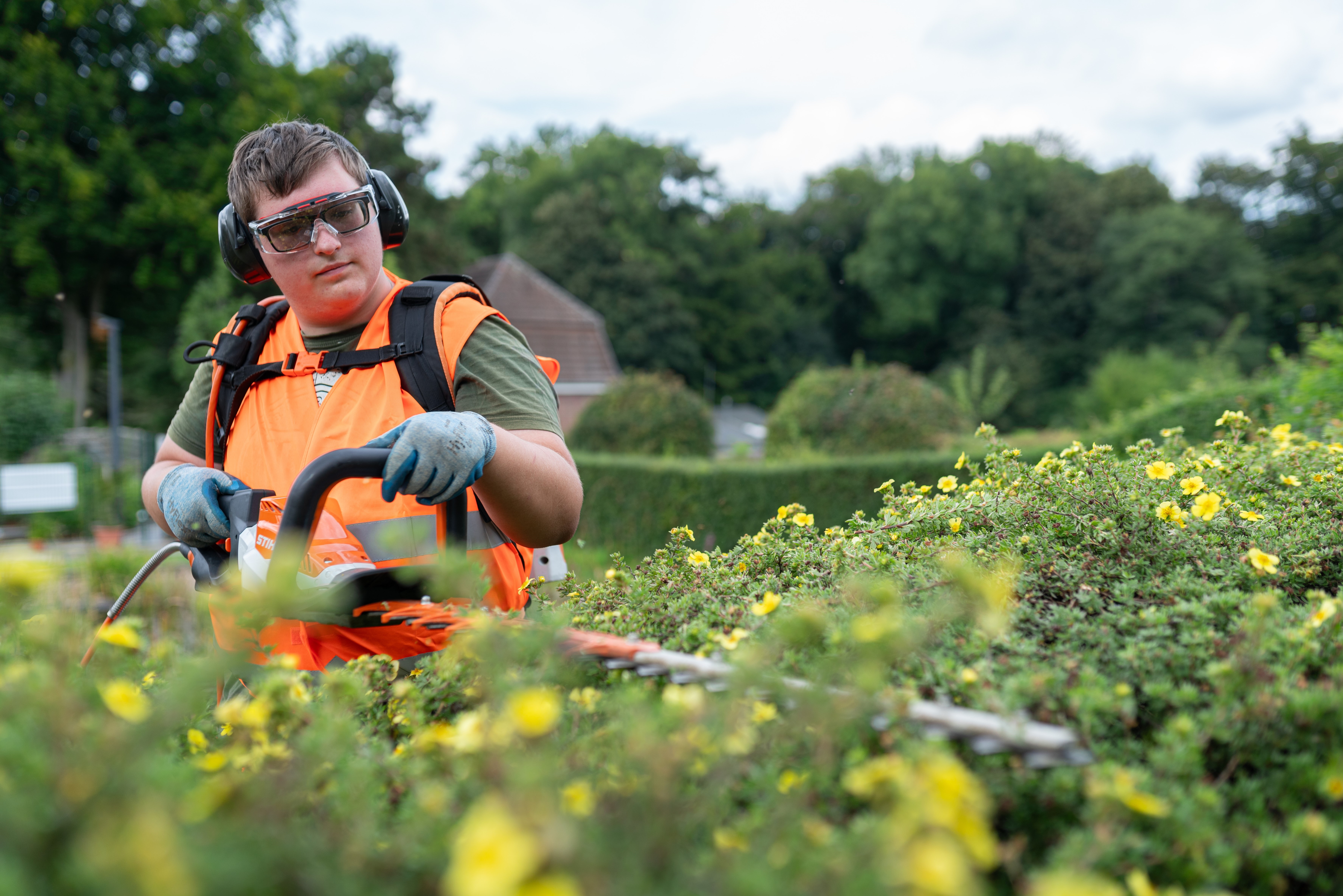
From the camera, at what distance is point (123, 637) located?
3.02 ft

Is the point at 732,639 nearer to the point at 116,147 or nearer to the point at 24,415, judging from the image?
the point at 24,415

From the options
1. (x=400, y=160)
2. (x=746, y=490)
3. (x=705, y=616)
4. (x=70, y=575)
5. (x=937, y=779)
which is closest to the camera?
(x=937, y=779)

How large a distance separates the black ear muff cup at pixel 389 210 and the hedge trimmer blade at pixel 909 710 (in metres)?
1.57

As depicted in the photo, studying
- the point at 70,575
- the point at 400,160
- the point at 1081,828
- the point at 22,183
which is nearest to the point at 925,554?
the point at 1081,828

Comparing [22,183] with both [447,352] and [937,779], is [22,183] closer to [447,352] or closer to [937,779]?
[447,352]

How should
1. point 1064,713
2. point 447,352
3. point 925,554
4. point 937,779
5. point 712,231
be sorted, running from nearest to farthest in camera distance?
point 937,779 → point 1064,713 → point 925,554 → point 447,352 → point 712,231

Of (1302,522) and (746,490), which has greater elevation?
(1302,522)

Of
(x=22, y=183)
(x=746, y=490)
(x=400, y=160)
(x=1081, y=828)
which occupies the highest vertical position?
(x=400, y=160)

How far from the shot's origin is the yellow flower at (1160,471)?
172cm

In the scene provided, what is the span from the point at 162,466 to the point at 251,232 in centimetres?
77

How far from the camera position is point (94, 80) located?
1853 centimetres

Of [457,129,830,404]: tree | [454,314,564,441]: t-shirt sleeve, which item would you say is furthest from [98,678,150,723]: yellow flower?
[457,129,830,404]: tree

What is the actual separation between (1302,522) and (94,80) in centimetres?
2344

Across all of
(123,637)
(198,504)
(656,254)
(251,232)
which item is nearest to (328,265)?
(251,232)
